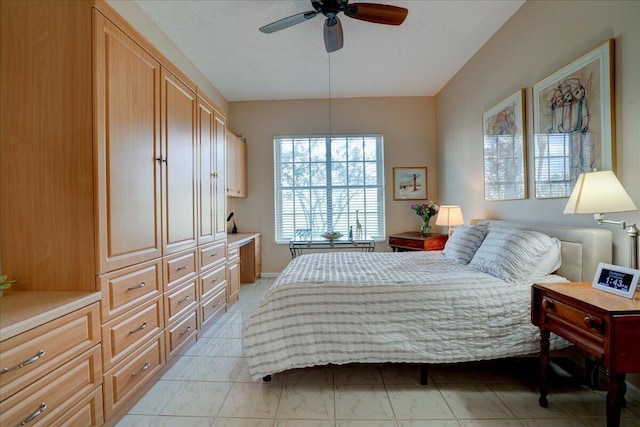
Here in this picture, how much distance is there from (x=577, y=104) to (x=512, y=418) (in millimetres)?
2018

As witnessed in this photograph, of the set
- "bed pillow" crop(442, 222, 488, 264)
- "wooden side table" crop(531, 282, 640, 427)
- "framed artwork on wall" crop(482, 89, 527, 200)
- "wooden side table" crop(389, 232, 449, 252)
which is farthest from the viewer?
"wooden side table" crop(389, 232, 449, 252)

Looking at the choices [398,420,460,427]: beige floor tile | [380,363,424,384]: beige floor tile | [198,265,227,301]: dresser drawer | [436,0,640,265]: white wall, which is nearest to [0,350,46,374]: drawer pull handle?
[198,265,227,301]: dresser drawer

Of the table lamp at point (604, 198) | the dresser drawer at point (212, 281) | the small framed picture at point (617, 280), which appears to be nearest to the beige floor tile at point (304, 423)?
the dresser drawer at point (212, 281)

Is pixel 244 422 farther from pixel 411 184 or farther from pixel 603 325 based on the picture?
pixel 411 184

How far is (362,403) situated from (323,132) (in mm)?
3827

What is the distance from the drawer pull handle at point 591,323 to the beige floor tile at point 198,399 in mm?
1920

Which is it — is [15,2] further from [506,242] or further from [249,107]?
[249,107]

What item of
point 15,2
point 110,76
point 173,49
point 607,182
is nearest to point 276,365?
point 110,76

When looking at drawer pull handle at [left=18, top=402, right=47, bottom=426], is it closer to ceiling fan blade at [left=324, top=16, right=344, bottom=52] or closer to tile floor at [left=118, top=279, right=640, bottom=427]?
tile floor at [left=118, top=279, right=640, bottom=427]

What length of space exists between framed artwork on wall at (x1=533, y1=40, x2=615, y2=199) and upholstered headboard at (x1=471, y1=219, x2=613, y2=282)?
36cm

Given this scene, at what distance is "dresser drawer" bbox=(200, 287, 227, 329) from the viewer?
8.73 ft

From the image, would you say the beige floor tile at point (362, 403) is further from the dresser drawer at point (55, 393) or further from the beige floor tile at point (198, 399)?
the dresser drawer at point (55, 393)

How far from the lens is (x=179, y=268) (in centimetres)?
223

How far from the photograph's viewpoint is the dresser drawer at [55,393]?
1.06m
